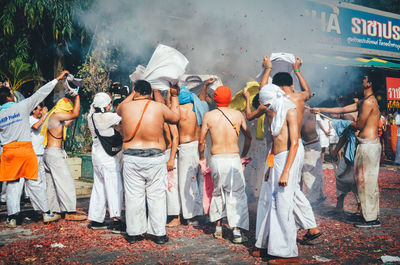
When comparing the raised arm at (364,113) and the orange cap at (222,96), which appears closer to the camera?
the orange cap at (222,96)

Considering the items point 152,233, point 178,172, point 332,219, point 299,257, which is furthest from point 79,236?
point 332,219

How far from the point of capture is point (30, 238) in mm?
4977

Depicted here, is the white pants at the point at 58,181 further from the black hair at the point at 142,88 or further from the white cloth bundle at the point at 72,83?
the black hair at the point at 142,88

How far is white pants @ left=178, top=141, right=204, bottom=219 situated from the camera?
5.72m

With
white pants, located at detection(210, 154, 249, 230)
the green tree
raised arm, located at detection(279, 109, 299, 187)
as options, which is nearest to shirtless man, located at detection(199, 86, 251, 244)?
white pants, located at detection(210, 154, 249, 230)

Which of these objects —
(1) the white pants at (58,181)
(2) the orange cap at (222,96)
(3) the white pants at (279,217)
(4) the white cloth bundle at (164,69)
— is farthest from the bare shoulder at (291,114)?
(1) the white pants at (58,181)

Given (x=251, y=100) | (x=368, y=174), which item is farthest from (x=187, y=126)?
(x=368, y=174)

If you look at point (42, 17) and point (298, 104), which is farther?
point (42, 17)

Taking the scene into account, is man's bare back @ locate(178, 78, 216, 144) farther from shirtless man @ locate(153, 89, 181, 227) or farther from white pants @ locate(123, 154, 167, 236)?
white pants @ locate(123, 154, 167, 236)

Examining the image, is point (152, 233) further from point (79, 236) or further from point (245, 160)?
point (245, 160)

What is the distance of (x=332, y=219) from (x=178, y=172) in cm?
256

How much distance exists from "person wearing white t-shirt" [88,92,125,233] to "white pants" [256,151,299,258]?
7.33ft

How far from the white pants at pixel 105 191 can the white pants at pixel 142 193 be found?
650 millimetres

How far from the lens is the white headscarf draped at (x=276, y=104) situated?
401cm
